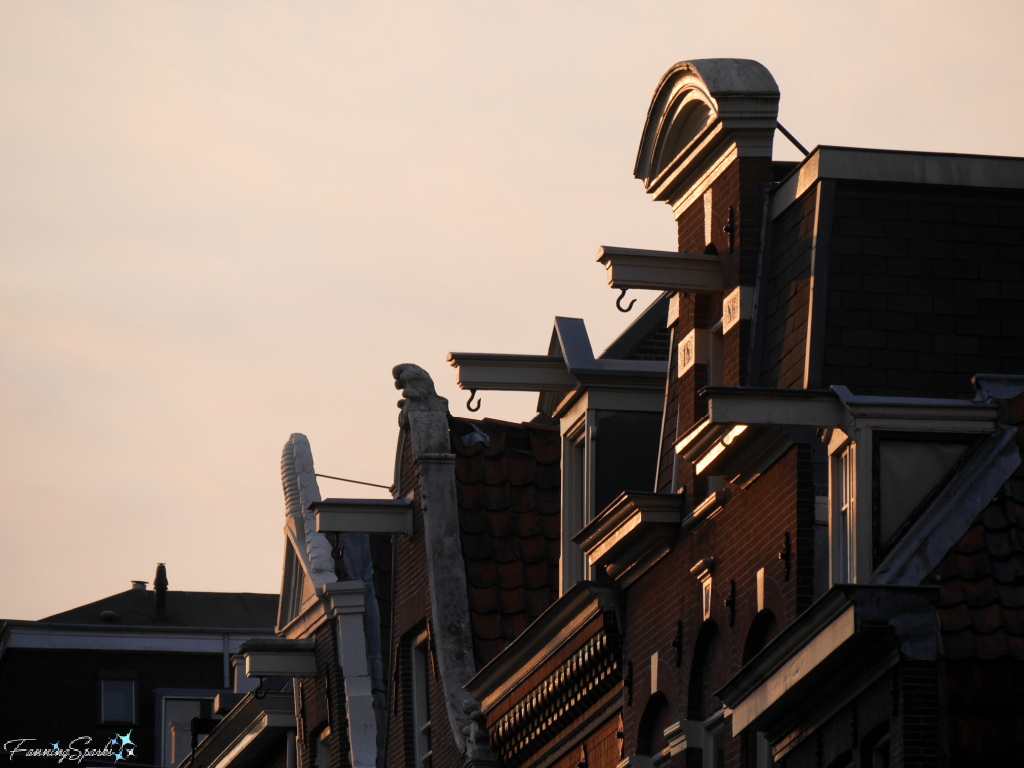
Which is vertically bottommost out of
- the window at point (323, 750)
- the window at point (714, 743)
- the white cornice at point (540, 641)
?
the window at point (714, 743)

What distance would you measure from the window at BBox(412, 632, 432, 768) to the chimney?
27798mm

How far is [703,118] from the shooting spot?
57.7 feet

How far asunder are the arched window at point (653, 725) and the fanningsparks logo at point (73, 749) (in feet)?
100

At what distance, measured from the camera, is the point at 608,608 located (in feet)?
62.2

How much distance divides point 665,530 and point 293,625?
13970mm

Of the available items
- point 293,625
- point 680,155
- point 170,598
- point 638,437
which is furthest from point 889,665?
point 170,598

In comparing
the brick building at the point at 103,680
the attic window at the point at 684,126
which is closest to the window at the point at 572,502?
the attic window at the point at 684,126

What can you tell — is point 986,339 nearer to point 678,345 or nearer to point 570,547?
point 678,345

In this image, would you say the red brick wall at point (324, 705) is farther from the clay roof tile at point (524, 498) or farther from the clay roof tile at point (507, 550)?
the clay roof tile at point (524, 498)

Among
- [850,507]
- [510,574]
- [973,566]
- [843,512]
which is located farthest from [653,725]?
[510,574]

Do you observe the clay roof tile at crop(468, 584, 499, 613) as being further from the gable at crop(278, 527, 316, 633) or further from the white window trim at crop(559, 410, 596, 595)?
the gable at crop(278, 527, 316, 633)

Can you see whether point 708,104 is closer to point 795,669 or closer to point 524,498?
point 795,669

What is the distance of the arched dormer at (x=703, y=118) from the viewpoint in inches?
666

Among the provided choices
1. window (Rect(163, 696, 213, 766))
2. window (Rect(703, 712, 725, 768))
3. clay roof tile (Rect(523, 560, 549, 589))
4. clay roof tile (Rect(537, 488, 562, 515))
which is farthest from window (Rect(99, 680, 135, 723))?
window (Rect(703, 712, 725, 768))
